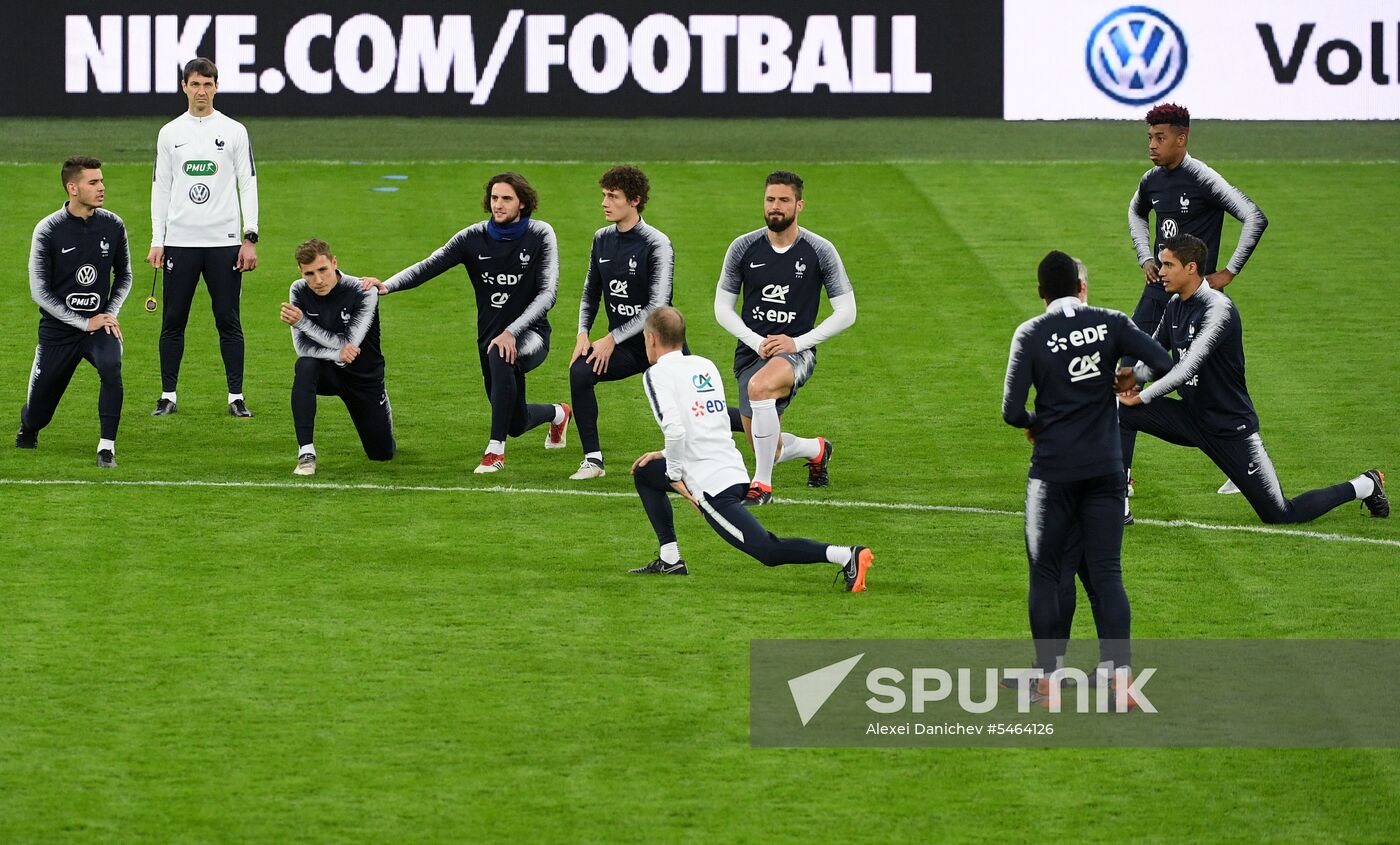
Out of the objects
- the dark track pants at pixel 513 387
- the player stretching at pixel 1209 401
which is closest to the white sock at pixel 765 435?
the dark track pants at pixel 513 387

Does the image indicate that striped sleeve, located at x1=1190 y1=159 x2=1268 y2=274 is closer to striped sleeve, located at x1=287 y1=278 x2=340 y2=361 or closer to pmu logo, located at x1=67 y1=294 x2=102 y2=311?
striped sleeve, located at x1=287 y1=278 x2=340 y2=361

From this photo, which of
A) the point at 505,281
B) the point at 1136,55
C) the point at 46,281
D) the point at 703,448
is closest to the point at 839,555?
the point at 703,448

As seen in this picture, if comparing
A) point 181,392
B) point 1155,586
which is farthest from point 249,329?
point 1155,586

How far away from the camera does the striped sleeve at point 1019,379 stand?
8.71 meters

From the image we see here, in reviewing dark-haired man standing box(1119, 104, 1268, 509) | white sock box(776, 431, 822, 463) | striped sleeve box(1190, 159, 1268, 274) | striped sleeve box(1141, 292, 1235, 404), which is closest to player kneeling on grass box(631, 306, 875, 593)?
striped sleeve box(1141, 292, 1235, 404)

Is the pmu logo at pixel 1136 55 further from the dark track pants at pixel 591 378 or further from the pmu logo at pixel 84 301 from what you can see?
the pmu logo at pixel 84 301

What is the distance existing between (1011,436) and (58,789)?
8765 mm

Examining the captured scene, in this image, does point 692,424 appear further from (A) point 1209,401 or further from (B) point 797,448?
(A) point 1209,401

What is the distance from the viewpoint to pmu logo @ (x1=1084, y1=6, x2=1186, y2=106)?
87.8ft

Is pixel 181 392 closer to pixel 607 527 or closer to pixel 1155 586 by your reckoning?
pixel 607 527

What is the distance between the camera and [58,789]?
7.83 metres

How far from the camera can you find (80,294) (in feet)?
45.5

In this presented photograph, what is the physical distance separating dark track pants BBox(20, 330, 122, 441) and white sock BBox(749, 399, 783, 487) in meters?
4.15

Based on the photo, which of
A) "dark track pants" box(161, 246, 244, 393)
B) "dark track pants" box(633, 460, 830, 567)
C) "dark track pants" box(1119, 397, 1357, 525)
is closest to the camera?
"dark track pants" box(633, 460, 830, 567)
